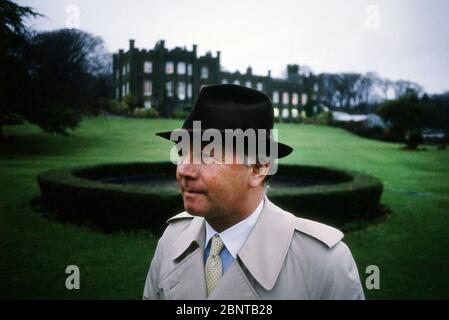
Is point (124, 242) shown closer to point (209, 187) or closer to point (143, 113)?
point (209, 187)

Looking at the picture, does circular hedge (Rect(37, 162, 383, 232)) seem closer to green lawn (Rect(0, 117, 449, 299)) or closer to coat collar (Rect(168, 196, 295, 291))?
green lawn (Rect(0, 117, 449, 299))

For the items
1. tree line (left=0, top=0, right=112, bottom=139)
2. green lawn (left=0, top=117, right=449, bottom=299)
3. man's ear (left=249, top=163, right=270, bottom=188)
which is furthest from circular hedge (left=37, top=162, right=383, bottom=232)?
man's ear (left=249, top=163, right=270, bottom=188)

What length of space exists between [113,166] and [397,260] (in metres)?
8.45

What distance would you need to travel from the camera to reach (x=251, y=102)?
204 centimetres

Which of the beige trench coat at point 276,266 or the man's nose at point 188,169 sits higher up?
the man's nose at point 188,169

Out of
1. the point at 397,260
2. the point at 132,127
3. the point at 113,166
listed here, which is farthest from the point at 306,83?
the point at 397,260

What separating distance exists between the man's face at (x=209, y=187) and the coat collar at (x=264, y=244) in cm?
19

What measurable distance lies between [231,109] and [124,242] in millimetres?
5493

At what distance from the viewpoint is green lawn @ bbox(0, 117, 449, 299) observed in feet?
16.5

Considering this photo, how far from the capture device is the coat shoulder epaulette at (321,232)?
6.14 feet

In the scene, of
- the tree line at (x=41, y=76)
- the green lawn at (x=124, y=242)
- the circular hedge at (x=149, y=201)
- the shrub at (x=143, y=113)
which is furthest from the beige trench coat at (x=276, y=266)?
the shrub at (x=143, y=113)

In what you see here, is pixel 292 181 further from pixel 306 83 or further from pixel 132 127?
pixel 306 83

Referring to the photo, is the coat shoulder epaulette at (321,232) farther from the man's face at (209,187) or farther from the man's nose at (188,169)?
the man's nose at (188,169)

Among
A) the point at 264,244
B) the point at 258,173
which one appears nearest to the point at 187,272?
the point at 264,244
